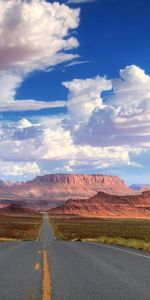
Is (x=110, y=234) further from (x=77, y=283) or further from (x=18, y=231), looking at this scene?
(x=77, y=283)

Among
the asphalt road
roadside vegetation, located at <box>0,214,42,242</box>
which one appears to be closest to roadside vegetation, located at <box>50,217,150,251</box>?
roadside vegetation, located at <box>0,214,42,242</box>

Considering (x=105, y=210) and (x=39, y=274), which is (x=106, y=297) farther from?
(x=105, y=210)

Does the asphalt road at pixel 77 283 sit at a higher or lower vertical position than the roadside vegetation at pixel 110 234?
lower

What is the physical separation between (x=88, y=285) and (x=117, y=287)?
2.29 ft

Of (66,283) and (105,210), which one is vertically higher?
(105,210)

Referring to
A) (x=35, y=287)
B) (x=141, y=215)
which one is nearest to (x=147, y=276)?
(x=35, y=287)

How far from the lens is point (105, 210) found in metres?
199

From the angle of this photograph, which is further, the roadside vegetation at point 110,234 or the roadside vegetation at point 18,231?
the roadside vegetation at point 18,231

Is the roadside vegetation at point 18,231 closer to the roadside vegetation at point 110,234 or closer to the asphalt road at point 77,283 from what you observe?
the roadside vegetation at point 110,234

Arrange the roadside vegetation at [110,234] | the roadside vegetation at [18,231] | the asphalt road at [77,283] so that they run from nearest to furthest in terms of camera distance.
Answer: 1. the asphalt road at [77,283]
2. the roadside vegetation at [110,234]
3. the roadside vegetation at [18,231]

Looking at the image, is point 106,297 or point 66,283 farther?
point 66,283

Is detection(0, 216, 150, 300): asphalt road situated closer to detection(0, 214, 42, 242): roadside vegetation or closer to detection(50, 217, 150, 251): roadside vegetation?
detection(50, 217, 150, 251): roadside vegetation

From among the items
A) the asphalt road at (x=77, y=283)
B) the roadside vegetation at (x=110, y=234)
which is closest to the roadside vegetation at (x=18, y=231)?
the roadside vegetation at (x=110, y=234)

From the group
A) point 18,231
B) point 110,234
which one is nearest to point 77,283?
point 110,234
